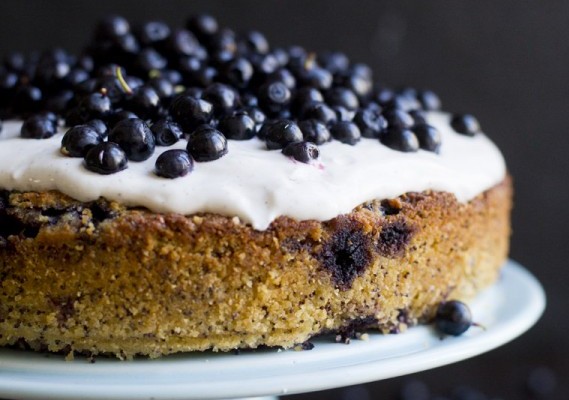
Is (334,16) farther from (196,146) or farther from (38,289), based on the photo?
(38,289)

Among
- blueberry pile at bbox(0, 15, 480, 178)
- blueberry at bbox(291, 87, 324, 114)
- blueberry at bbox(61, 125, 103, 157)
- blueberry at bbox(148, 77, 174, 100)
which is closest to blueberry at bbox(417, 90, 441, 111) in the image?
blueberry pile at bbox(0, 15, 480, 178)

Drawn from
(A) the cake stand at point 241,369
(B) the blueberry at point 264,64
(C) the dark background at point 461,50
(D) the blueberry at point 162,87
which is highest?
(B) the blueberry at point 264,64

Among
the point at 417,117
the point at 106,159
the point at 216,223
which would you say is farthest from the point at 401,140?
the point at 106,159

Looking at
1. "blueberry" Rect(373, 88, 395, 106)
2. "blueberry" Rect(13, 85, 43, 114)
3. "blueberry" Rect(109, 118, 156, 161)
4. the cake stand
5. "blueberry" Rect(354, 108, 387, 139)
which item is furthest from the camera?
"blueberry" Rect(373, 88, 395, 106)

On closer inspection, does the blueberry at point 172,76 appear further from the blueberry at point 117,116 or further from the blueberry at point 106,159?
the blueberry at point 106,159

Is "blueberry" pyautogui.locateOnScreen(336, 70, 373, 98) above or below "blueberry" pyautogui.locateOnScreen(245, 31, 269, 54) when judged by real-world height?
above

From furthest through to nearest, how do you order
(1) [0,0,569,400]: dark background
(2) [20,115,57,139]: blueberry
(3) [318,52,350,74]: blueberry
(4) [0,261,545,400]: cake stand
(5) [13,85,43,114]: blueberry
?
(1) [0,0,569,400]: dark background, (3) [318,52,350,74]: blueberry, (5) [13,85,43,114]: blueberry, (2) [20,115,57,139]: blueberry, (4) [0,261,545,400]: cake stand

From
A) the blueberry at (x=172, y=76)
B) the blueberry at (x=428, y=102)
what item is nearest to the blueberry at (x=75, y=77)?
the blueberry at (x=172, y=76)

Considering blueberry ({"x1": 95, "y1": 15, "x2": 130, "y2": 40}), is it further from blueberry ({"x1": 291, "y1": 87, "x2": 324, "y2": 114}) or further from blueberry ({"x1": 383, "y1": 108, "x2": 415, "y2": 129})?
blueberry ({"x1": 383, "y1": 108, "x2": 415, "y2": 129})
